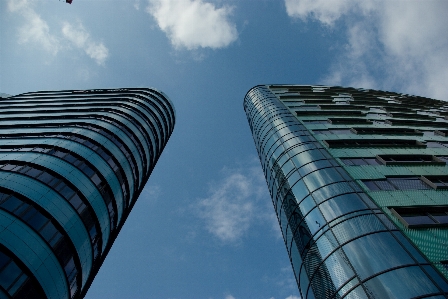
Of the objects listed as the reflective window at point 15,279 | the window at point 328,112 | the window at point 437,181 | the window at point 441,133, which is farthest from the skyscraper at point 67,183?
the window at point 441,133

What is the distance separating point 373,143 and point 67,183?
24.9m

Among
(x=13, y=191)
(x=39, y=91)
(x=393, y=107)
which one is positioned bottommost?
(x=13, y=191)

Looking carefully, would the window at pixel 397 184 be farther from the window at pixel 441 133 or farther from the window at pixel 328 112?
the window at pixel 328 112

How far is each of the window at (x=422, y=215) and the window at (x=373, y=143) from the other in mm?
8054

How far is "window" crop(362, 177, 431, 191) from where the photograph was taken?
17.8 metres

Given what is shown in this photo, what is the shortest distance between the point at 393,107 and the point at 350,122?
11923 millimetres

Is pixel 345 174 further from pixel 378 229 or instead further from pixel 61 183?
pixel 61 183

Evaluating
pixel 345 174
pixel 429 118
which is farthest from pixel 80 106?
pixel 429 118

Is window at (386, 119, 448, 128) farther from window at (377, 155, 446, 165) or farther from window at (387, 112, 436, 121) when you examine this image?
window at (377, 155, 446, 165)

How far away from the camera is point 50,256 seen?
59.7 feet

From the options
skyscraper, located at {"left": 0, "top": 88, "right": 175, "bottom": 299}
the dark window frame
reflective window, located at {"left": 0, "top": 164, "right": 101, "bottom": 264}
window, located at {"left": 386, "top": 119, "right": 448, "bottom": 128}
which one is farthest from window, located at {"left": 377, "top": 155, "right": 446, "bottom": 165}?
skyscraper, located at {"left": 0, "top": 88, "right": 175, "bottom": 299}

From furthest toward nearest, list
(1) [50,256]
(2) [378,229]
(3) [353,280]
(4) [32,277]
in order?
(1) [50,256], (4) [32,277], (2) [378,229], (3) [353,280]

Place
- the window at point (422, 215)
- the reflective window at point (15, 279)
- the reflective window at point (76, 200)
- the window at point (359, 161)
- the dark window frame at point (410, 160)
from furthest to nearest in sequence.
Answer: the reflective window at point (76, 200)
the dark window frame at point (410, 160)
the window at point (359, 161)
the reflective window at point (15, 279)
the window at point (422, 215)

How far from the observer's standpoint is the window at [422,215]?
48.0 ft
